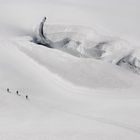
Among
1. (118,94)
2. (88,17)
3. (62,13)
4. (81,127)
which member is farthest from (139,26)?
(81,127)

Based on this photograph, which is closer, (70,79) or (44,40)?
(70,79)

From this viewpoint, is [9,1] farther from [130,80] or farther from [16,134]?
[16,134]

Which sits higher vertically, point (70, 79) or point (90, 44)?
point (90, 44)

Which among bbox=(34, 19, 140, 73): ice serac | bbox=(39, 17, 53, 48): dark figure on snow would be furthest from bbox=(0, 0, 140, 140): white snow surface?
bbox=(39, 17, 53, 48): dark figure on snow

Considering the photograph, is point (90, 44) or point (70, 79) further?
point (90, 44)

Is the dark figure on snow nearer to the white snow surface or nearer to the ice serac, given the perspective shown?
the ice serac

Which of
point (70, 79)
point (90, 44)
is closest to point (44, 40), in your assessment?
point (90, 44)

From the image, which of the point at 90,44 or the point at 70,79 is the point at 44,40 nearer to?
the point at 90,44

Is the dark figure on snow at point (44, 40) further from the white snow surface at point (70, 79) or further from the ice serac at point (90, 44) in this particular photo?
the white snow surface at point (70, 79)
